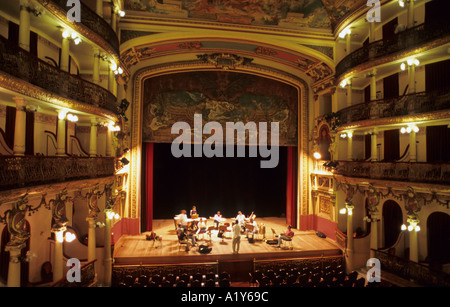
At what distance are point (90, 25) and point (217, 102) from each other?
886 cm

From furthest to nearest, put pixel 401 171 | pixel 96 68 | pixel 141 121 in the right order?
pixel 141 121, pixel 96 68, pixel 401 171

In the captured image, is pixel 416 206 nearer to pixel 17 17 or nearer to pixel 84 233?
pixel 84 233

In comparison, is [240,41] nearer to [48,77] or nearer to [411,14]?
[411,14]

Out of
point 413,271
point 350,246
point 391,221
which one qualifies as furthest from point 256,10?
point 413,271

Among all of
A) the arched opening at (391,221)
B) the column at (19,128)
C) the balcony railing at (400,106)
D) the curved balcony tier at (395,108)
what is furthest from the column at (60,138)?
the arched opening at (391,221)

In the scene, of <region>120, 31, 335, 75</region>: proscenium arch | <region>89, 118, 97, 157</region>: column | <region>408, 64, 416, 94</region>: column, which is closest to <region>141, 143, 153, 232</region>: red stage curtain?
<region>120, 31, 335, 75</region>: proscenium arch

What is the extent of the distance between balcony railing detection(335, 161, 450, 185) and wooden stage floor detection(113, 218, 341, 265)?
439 centimetres

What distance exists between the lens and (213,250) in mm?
12969

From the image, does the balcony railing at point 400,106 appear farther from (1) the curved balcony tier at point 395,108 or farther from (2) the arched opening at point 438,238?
(2) the arched opening at point 438,238

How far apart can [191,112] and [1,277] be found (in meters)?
11.8

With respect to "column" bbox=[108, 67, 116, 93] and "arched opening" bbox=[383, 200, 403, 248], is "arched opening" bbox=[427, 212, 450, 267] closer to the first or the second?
"arched opening" bbox=[383, 200, 403, 248]

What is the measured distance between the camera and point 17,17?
27.5 ft

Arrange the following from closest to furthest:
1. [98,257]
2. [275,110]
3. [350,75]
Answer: [98,257] → [350,75] → [275,110]

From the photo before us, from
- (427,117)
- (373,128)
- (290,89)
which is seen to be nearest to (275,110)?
(290,89)
